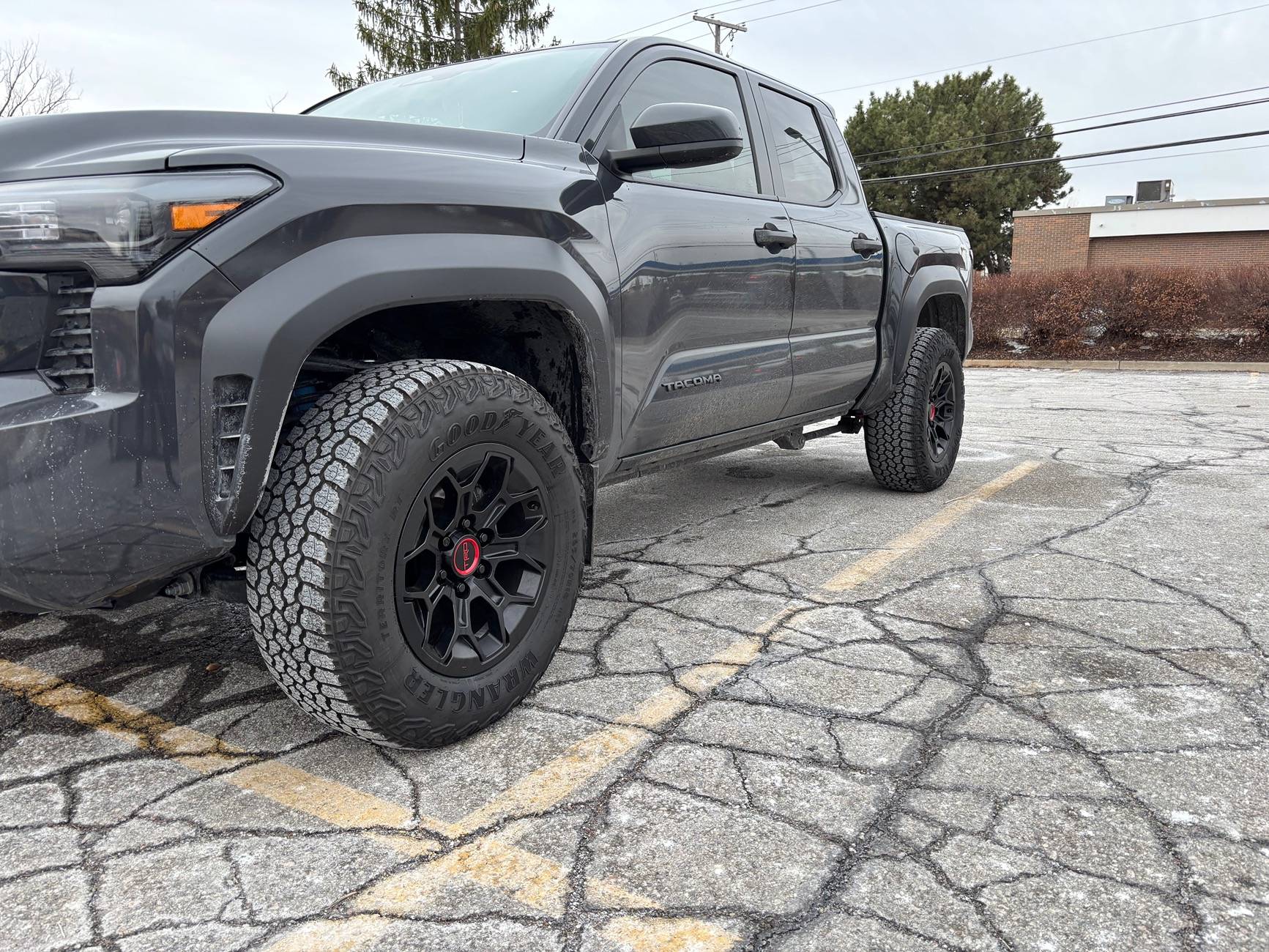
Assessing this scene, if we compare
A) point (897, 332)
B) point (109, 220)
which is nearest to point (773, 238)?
point (897, 332)

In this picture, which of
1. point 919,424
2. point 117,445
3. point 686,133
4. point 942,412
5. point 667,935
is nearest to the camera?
point 667,935

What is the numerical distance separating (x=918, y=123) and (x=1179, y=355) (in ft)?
95.9

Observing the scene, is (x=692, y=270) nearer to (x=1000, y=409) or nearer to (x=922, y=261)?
(x=922, y=261)

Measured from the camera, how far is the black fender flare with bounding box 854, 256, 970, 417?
477 centimetres

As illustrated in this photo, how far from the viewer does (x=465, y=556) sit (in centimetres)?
239

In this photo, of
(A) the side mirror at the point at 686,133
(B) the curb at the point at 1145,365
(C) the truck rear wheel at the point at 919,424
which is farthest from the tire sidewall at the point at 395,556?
(B) the curb at the point at 1145,365

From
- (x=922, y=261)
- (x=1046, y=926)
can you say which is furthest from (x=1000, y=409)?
(x=1046, y=926)

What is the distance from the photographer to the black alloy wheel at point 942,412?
17.5 feet

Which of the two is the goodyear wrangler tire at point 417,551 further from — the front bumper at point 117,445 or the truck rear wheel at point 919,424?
the truck rear wheel at point 919,424

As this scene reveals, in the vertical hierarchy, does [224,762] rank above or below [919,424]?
below

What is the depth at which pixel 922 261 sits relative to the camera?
505 cm

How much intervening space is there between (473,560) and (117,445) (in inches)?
32.8

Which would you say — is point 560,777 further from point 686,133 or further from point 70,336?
point 686,133

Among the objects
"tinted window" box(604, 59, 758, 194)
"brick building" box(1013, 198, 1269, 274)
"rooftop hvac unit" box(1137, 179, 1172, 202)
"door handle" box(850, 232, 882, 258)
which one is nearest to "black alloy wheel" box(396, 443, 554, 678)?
"tinted window" box(604, 59, 758, 194)
